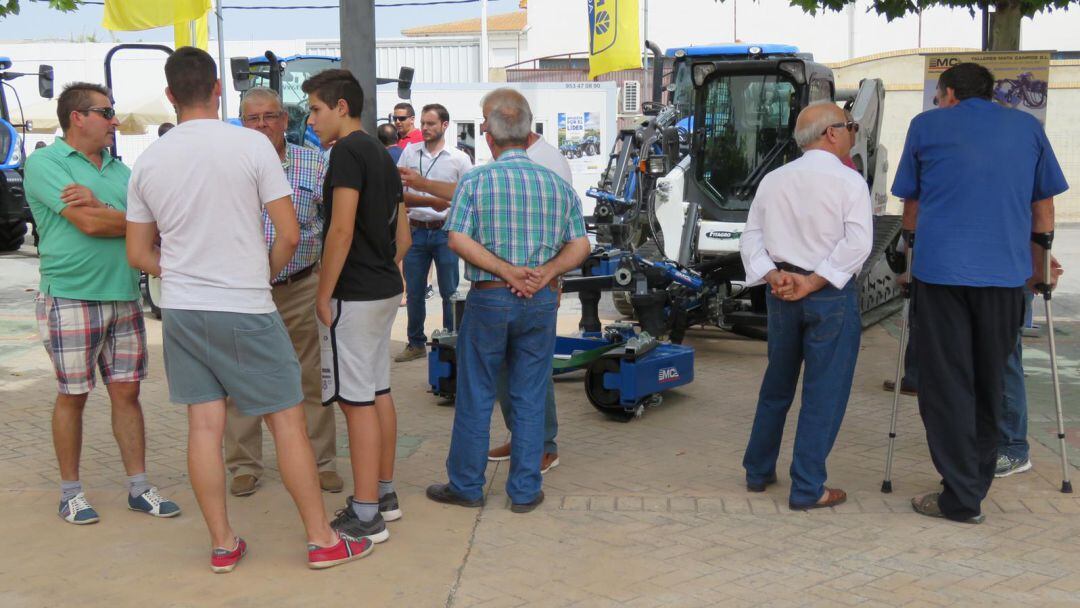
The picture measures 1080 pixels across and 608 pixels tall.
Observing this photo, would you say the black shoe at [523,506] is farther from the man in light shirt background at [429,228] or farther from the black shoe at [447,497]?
the man in light shirt background at [429,228]

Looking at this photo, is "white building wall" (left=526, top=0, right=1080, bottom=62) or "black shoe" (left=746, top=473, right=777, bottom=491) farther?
"white building wall" (left=526, top=0, right=1080, bottom=62)

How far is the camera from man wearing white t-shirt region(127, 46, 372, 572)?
4137 millimetres

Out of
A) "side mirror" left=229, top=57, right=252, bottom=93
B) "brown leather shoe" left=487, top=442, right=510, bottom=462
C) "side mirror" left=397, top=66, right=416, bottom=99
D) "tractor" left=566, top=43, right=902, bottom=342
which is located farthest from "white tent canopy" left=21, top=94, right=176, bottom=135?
"brown leather shoe" left=487, top=442, right=510, bottom=462

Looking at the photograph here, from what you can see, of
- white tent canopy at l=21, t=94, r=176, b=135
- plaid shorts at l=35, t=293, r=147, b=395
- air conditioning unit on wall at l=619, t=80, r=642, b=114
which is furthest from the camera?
air conditioning unit on wall at l=619, t=80, r=642, b=114

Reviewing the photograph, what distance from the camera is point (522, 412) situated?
5.12 meters

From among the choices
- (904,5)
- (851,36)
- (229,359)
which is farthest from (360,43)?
(851,36)

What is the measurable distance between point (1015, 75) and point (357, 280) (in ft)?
20.1

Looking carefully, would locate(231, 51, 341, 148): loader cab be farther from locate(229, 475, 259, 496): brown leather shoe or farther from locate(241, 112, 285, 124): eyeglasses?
locate(229, 475, 259, 496): brown leather shoe

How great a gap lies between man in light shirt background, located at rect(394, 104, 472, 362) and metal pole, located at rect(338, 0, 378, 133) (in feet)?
8.60

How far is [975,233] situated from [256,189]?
300 cm

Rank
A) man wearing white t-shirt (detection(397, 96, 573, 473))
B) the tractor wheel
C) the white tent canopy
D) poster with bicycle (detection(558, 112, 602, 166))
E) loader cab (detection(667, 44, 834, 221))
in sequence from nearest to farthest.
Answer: man wearing white t-shirt (detection(397, 96, 573, 473))
the tractor wheel
loader cab (detection(667, 44, 834, 221))
poster with bicycle (detection(558, 112, 602, 166))
the white tent canopy

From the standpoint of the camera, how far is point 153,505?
16.6 ft

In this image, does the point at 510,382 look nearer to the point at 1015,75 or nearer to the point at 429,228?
the point at 429,228

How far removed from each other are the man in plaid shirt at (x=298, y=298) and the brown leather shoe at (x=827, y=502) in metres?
2.13
